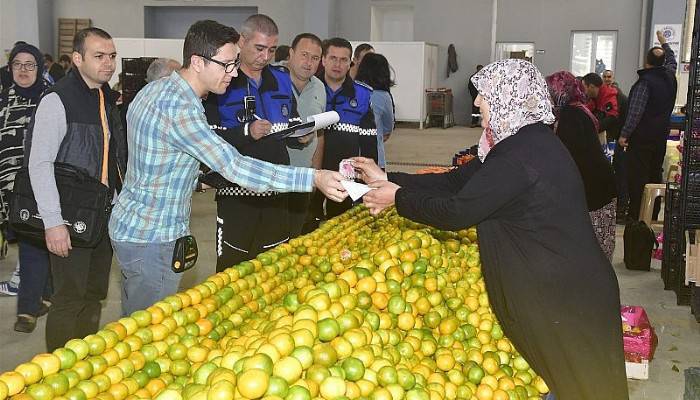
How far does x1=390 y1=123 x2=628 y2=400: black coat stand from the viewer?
221 cm

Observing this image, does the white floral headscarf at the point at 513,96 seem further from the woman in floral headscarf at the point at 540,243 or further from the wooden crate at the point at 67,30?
the wooden crate at the point at 67,30

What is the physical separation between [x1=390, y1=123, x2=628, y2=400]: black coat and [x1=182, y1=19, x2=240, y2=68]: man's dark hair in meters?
1.01

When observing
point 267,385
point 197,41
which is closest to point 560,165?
point 267,385

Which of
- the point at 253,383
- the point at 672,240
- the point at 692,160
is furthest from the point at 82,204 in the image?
the point at 672,240

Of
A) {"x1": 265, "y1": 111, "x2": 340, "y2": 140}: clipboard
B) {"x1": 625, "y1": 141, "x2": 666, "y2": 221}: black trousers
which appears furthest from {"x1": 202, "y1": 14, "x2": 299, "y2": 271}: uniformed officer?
{"x1": 625, "y1": 141, "x2": 666, "y2": 221}: black trousers

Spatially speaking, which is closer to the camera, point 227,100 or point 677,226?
point 227,100

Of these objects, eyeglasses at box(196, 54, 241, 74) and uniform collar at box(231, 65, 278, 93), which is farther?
uniform collar at box(231, 65, 278, 93)

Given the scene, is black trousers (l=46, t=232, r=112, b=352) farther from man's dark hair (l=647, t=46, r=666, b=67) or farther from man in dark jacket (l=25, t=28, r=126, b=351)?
man's dark hair (l=647, t=46, r=666, b=67)

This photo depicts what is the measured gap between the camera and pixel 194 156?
2.57 m

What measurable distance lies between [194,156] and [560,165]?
1234 millimetres

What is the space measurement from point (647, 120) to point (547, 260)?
612cm

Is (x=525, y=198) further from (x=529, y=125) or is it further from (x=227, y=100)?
(x=227, y=100)

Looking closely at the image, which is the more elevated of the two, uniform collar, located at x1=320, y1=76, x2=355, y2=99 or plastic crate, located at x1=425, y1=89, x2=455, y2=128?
uniform collar, located at x1=320, y1=76, x2=355, y2=99

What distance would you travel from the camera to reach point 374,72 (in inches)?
226
